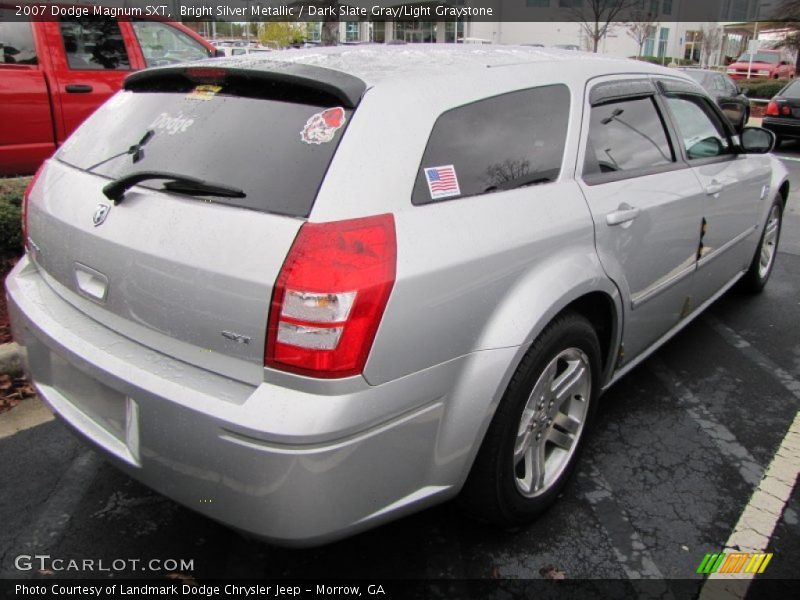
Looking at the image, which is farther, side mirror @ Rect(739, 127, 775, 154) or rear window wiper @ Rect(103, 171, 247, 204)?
side mirror @ Rect(739, 127, 775, 154)

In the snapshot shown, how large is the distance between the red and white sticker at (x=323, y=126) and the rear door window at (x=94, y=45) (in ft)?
17.3

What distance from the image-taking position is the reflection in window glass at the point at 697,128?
353 centimetres

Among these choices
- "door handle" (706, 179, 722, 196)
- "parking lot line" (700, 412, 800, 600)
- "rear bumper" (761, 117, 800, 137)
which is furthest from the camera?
"rear bumper" (761, 117, 800, 137)

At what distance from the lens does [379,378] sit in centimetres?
180

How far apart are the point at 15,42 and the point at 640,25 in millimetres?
43949

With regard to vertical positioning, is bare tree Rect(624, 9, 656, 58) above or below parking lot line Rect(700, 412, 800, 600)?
above

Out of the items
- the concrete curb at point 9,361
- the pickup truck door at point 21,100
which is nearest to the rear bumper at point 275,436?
the concrete curb at point 9,361

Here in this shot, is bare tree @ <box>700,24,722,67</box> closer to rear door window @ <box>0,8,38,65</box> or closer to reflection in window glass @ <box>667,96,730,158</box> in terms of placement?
reflection in window glass @ <box>667,96,730,158</box>

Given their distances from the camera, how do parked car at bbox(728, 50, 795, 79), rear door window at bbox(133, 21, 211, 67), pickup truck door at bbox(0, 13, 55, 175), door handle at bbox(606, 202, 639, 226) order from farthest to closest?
parked car at bbox(728, 50, 795, 79)
rear door window at bbox(133, 21, 211, 67)
pickup truck door at bbox(0, 13, 55, 175)
door handle at bbox(606, 202, 639, 226)

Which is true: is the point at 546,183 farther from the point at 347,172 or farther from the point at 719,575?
the point at 719,575

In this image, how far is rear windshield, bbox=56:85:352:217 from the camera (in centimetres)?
189

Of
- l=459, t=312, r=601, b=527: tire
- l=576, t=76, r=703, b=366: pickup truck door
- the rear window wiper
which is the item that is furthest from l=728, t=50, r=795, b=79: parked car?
the rear window wiper

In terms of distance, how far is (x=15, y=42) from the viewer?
591 centimetres

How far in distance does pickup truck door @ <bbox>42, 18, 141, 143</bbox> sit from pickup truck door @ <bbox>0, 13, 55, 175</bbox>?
125 millimetres
